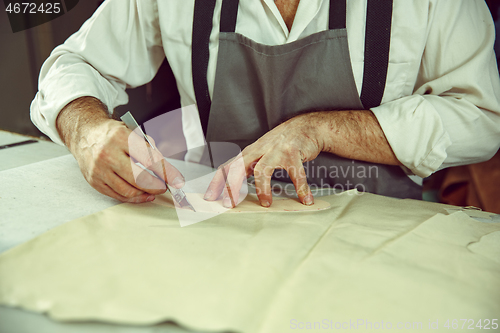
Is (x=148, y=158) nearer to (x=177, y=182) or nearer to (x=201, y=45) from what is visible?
(x=177, y=182)

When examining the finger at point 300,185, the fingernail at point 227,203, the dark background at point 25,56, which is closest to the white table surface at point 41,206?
the fingernail at point 227,203

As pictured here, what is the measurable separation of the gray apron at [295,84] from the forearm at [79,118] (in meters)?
0.29

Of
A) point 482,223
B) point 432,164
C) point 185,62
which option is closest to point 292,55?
point 185,62

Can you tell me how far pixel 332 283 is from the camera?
0.44m

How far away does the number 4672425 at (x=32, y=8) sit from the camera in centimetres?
126

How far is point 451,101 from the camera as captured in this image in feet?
2.74

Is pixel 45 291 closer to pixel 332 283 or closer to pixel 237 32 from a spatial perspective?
pixel 332 283

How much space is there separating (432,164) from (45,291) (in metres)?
0.86

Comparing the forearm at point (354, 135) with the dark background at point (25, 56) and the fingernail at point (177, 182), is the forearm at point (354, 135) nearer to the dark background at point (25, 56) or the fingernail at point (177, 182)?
the fingernail at point (177, 182)

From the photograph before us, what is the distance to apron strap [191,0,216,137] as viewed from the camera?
90cm

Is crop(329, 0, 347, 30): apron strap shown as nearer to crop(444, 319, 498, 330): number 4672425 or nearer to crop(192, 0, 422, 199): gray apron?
crop(192, 0, 422, 199): gray apron

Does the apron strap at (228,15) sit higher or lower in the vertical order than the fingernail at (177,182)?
Result: higher

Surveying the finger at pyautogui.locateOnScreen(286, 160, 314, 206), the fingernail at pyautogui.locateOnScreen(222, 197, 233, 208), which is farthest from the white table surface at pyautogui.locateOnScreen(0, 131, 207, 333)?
the finger at pyautogui.locateOnScreen(286, 160, 314, 206)

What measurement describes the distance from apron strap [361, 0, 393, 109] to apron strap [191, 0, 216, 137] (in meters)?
0.43
